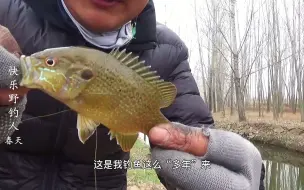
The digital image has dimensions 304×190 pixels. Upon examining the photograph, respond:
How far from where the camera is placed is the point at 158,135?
1240mm

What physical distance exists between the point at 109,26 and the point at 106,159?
29.2 inches

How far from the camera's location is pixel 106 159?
1.91 meters

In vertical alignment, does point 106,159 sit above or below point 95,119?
below

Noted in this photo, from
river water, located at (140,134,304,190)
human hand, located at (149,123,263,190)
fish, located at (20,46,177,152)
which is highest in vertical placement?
fish, located at (20,46,177,152)

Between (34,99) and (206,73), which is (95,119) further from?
(206,73)

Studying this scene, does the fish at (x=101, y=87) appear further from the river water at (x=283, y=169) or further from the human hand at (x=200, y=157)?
the river water at (x=283, y=169)

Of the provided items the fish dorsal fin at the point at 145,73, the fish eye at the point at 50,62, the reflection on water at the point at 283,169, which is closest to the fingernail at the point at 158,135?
the fish dorsal fin at the point at 145,73

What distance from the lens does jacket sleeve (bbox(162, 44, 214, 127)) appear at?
177 centimetres

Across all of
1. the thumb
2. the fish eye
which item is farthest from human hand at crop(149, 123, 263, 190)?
the fish eye

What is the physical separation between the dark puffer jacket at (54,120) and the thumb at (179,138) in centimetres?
46

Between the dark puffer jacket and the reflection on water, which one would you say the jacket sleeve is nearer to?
the dark puffer jacket

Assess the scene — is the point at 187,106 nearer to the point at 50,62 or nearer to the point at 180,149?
the point at 180,149

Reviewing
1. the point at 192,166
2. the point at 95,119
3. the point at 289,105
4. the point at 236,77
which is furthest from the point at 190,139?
the point at 289,105

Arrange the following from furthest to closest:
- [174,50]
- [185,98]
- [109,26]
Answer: [174,50] → [185,98] → [109,26]
